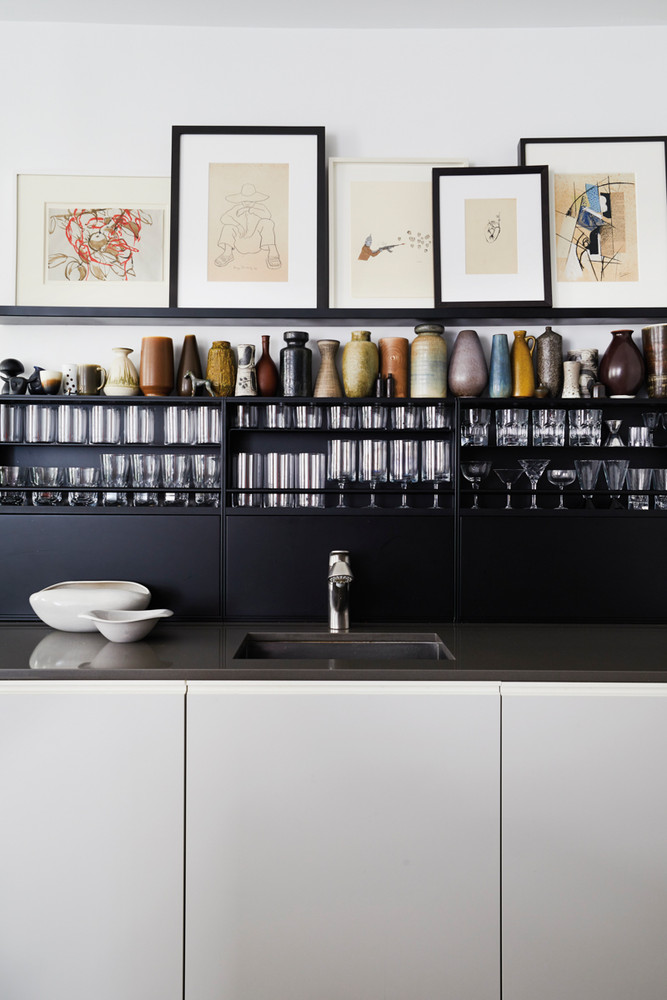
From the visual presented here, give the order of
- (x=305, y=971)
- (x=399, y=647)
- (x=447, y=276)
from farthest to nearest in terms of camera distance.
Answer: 1. (x=447, y=276)
2. (x=399, y=647)
3. (x=305, y=971)

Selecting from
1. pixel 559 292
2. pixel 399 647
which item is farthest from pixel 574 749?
pixel 559 292

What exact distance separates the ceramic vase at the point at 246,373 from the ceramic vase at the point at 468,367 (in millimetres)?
707

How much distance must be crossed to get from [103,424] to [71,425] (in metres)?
0.11

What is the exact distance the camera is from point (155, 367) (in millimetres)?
2436

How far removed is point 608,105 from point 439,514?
1629 millimetres

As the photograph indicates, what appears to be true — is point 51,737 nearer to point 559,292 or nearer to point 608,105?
point 559,292

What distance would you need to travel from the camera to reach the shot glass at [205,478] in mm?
2439

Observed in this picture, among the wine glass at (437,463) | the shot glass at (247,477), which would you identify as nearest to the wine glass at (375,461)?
the wine glass at (437,463)

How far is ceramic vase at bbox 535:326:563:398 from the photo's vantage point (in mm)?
2469

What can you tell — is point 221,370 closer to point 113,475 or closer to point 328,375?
point 328,375

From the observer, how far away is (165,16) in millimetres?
2475

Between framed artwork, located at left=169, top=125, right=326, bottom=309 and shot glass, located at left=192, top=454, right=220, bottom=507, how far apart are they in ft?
1.84

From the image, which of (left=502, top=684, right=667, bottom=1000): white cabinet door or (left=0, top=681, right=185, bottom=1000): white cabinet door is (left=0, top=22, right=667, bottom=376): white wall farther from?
(left=502, top=684, right=667, bottom=1000): white cabinet door

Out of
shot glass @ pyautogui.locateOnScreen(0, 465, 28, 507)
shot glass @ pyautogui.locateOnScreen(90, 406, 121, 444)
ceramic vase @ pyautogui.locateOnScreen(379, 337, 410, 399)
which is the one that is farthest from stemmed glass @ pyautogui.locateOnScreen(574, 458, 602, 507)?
shot glass @ pyautogui.locateOnScreen(0, 465, 28, 507)
